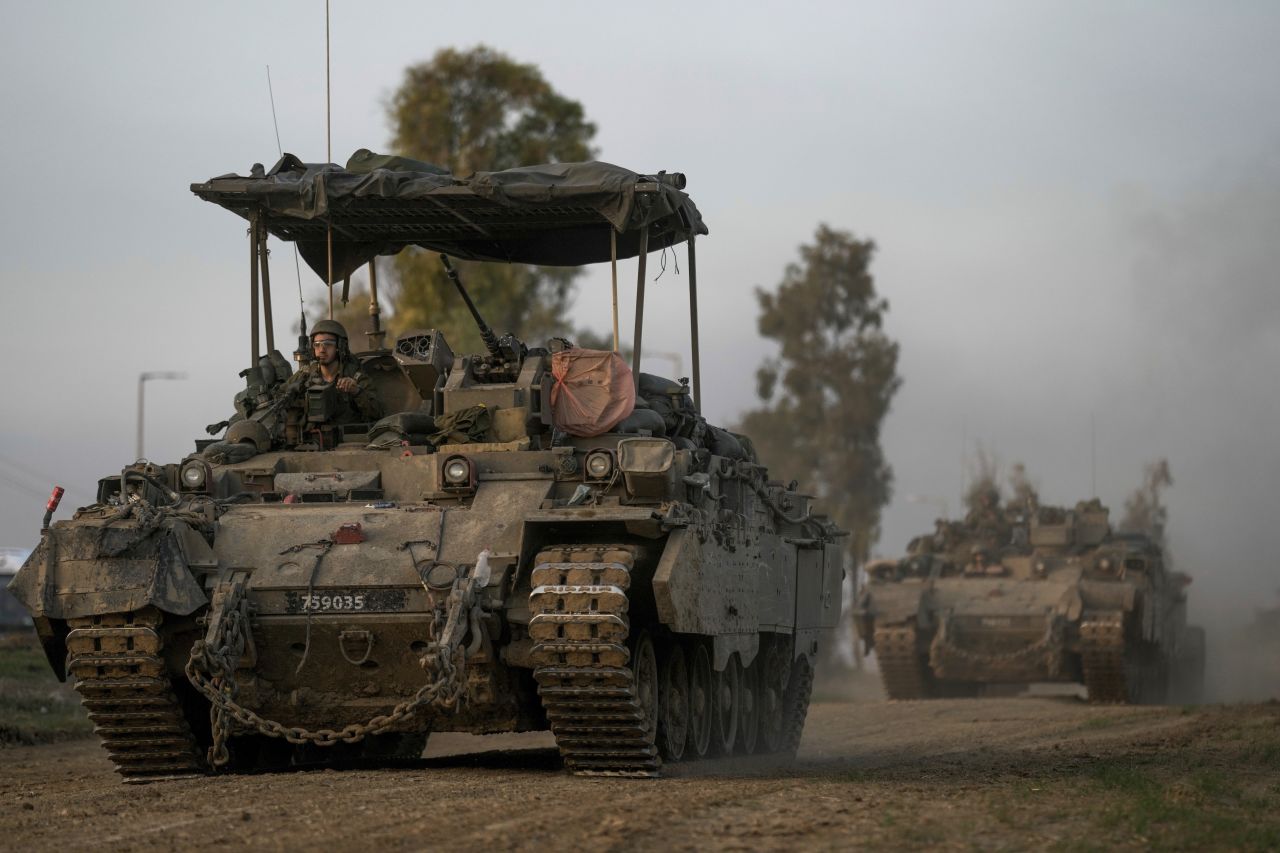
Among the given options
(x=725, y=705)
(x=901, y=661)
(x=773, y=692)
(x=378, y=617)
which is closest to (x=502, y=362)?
(x=378, y=617)

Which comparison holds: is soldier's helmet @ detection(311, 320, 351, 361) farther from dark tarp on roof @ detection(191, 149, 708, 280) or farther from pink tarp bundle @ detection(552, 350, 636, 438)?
pink tarp bundle @ detection(552, 350, 636, 438)

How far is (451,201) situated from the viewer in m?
17.7

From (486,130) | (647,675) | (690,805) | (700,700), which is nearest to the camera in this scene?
(690,805)

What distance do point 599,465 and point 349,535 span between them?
70.1 inches

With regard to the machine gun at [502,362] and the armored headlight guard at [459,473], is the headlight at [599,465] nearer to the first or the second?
the armored headlight guard at [459,473]

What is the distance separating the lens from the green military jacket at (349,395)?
16.9m

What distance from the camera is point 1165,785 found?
45.3ft

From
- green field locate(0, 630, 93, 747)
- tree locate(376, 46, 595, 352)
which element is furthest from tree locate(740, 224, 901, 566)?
green field locate(0, 630, 93, 747)

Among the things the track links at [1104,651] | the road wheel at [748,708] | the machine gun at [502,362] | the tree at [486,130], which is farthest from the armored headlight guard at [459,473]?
the tree at [486,130]

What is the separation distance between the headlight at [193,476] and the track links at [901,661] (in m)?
17.9

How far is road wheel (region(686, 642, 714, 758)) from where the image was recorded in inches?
640

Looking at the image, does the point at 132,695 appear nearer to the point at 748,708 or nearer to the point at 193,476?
the point at 193,476

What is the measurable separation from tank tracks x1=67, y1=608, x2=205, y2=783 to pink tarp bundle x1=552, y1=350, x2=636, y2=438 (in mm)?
3756

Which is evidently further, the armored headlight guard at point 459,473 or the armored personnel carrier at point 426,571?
the armored headlight guard at point 459,473
